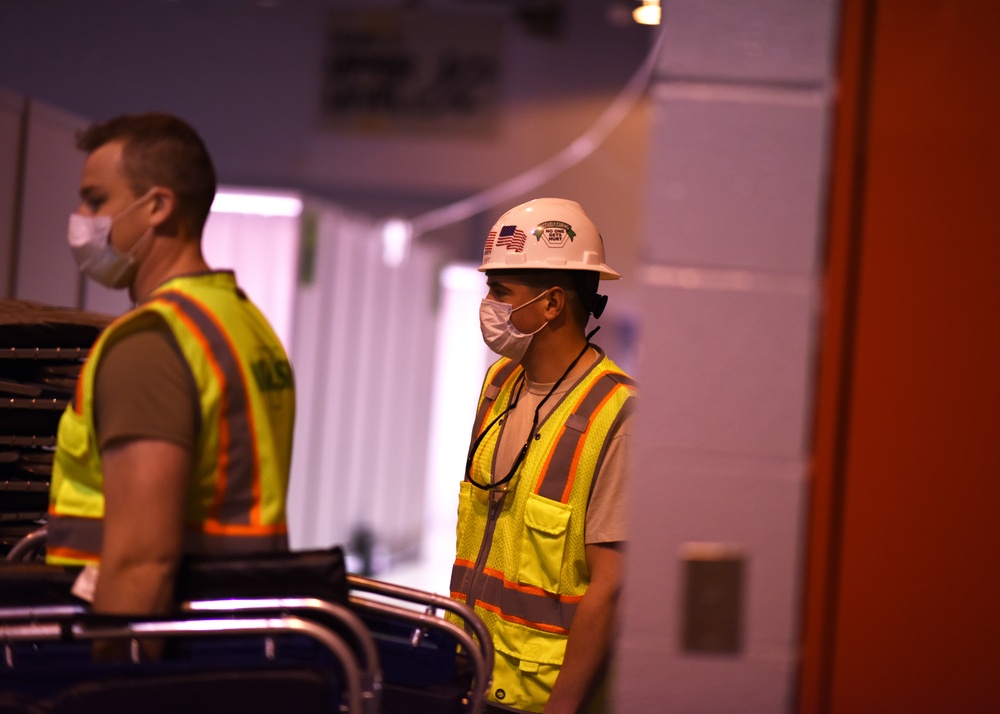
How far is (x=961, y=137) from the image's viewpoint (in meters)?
1.65

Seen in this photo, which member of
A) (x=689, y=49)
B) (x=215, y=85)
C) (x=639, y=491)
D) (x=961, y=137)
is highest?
(x=215, y=85)

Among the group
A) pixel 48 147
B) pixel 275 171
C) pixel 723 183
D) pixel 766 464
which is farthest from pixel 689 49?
pixel 275 171

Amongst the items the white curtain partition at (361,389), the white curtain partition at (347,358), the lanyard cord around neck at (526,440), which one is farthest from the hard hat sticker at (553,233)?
the white curtain partition at (361,389)

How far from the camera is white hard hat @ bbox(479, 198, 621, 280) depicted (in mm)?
2900

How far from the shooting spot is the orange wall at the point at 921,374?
64.3 inches

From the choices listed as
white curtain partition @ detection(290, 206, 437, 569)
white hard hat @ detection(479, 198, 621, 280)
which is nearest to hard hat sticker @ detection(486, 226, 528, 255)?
white hard hat @ detection(479, 198, 621, 280)

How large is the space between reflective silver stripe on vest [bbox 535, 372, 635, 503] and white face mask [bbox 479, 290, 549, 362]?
0.85 feet

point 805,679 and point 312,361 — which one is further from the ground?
point 312,361

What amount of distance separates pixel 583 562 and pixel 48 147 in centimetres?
297

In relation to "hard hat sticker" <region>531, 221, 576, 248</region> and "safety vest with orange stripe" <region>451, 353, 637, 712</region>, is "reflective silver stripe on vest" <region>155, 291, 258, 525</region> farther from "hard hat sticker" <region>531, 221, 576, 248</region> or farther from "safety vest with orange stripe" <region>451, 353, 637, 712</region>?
"hard hat sticker" <region>531, 221, 576, 248</region>

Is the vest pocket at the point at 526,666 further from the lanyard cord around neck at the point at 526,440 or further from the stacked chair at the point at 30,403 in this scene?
the stacked chair at the point at 30,403

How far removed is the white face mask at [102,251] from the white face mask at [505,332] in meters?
0.97

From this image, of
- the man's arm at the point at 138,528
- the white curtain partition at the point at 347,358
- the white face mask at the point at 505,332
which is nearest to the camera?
the man's arm at the point at 138,528

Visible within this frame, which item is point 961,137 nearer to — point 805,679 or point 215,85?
point 805,679
